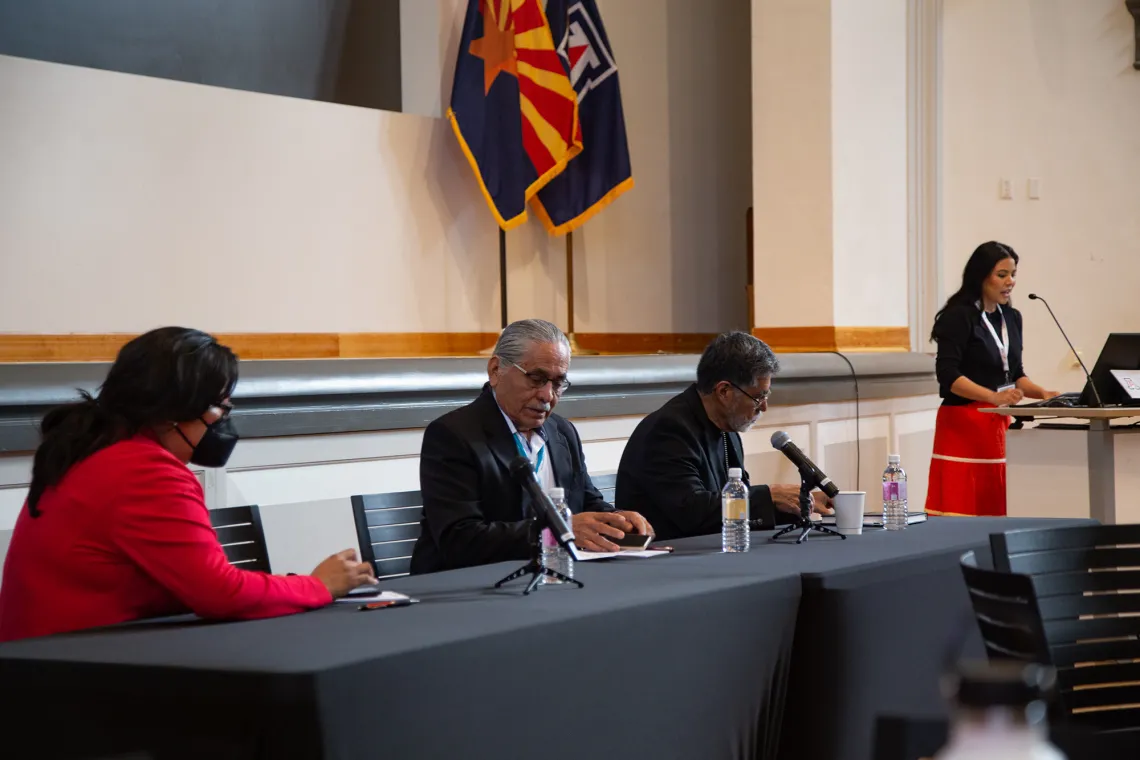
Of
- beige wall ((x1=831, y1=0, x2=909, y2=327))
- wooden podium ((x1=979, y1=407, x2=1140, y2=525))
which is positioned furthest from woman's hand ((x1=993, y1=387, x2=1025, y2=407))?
beige wall ((x1=831, y1=0, x2=909, y2=327))

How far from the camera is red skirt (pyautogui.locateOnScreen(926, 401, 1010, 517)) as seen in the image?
5652 mm

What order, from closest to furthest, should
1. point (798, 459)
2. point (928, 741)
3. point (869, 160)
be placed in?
1. point (928, 741)
2. point (798, 459)
3. point (869, 160)

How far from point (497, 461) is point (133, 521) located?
112 centimetres

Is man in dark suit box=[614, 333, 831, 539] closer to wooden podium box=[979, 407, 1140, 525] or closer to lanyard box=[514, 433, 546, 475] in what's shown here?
lanyard box=[514, 433, 546, 475]

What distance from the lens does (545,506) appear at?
2.24 m

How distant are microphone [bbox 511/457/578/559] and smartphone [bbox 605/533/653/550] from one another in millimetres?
634

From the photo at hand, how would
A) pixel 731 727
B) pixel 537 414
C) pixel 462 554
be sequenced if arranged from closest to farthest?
pixel 731 727, pixel 462 554, pixel 537 414

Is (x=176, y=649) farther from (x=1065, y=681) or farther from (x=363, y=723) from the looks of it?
(x=1065, y=681)

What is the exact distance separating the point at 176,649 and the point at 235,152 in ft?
14.2

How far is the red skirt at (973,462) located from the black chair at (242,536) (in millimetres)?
3506

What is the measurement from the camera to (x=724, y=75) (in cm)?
828

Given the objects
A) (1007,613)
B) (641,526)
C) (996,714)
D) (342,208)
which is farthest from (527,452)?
(342,208)

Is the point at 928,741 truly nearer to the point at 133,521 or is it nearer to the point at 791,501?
the point at 133,521

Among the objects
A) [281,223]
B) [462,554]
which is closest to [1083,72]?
[281,223]
